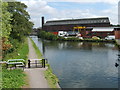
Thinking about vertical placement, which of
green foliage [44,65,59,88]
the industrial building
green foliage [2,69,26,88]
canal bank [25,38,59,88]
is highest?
the industrial building

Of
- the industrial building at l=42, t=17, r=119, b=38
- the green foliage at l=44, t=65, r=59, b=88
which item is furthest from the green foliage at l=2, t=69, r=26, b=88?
the industrial building at l=42, t=17, r=119, b=38

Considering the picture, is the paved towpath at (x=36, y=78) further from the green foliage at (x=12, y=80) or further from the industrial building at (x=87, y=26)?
the industrial building at (x=87, y=26)

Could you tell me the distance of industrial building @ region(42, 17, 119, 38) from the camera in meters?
59.2

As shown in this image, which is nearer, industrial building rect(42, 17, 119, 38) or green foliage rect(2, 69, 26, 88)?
green foliage rect(2, 69, 26, 88)

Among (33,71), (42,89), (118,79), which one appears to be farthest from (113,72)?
(42,89)

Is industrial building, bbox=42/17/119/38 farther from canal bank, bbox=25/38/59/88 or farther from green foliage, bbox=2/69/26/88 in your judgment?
green foliage, bbox=2/69/26/88

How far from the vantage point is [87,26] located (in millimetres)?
73500

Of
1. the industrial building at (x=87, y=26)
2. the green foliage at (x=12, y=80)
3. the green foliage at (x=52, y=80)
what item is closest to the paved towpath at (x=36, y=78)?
the green foliage at (x=52, y=80)

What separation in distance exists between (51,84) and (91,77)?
4.36 meters

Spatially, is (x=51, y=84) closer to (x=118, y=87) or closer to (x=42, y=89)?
(x=42, y=89)

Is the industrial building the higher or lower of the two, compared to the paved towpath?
higher

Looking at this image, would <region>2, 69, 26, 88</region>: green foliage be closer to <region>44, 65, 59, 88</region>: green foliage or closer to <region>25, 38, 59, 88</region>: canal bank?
<region>25, 38, 59, 88</region>: canal bank

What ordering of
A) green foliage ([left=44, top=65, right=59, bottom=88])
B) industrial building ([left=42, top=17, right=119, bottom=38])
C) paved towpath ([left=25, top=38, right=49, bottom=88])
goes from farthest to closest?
industrial building ([left=42, top=17, right=119, bottom=38]) < green foliage ([left=44, top=65, right=59, bottom=88]) < paved towpath ([left=25, top=38, right=49, bottom=88])

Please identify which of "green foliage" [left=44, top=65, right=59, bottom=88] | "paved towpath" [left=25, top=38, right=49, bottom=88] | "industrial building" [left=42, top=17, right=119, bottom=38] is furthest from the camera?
"industrial building" [left=42, top=17, right=119, bottom=38]
